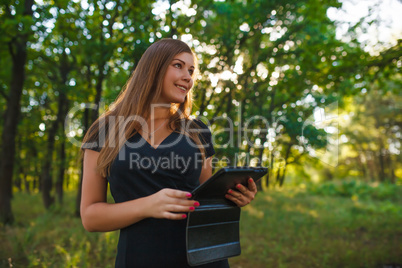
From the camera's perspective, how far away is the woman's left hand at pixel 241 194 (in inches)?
51.6

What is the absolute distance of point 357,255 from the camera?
6574 millimetres

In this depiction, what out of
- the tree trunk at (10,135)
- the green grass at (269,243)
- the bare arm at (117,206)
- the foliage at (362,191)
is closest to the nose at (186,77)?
the bare arm at (117,206)

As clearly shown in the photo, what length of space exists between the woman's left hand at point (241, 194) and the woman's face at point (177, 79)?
0.59 meters

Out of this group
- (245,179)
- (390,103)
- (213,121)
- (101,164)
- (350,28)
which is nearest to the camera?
(245,179)

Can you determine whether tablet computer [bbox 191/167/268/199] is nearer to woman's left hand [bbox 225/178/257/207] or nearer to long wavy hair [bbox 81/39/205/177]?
woman's left hand [bbox 225/178/257/207]

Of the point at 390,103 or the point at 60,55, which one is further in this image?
the point at 390,103

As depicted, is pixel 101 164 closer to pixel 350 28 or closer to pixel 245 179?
pixel 245 179

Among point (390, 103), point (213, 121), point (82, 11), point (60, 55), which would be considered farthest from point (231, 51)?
point (390, 103)

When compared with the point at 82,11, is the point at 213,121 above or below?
below

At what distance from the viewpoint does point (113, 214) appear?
4.33 feet

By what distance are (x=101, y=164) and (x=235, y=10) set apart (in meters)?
8.25

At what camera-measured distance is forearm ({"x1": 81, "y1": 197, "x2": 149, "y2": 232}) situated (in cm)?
127

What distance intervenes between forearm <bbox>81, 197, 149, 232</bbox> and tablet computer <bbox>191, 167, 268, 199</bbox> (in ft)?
0.81

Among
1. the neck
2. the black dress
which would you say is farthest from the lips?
the black dress
